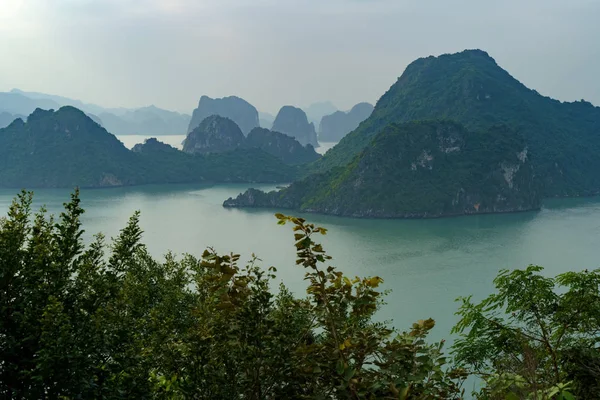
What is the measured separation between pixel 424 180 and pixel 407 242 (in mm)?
31662

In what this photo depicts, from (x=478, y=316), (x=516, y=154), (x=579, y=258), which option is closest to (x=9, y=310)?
(x=478, y=316)

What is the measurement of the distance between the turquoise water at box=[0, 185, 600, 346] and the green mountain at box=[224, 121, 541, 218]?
15.7ft

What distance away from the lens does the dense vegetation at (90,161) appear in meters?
119

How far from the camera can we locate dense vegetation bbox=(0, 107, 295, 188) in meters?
119

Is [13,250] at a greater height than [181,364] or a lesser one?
greater

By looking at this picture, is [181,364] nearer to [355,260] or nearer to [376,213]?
[355,260]

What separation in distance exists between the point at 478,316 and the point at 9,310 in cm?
747

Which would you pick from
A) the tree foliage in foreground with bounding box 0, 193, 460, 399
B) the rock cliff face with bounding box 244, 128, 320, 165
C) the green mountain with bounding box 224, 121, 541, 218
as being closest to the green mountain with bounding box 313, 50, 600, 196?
the green mountain with bounding box 224, 121, 541, 218

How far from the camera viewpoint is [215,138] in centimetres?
16800

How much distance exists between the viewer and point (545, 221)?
72.1 meters

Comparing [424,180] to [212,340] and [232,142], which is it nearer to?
[212,340]

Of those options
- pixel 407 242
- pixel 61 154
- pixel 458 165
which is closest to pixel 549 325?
pixel 407 242

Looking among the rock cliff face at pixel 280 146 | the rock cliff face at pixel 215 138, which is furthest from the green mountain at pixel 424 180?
the rock cliff face at pixel 215 138

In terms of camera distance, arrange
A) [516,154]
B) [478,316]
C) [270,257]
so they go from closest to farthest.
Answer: [478,316], [270,257], [516,154]
